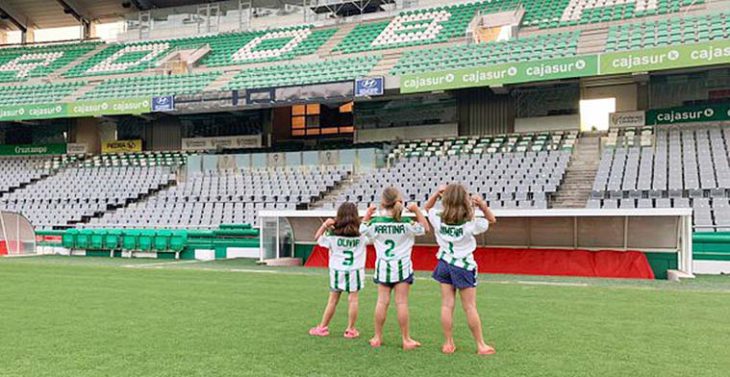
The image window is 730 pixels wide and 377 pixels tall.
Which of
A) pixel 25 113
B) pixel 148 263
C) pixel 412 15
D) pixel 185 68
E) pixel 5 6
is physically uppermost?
pixel 5 6

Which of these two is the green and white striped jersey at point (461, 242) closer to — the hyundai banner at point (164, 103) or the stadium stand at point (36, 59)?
the hyundai banner at point (164, 103)

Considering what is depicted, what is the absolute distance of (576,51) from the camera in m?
22.4

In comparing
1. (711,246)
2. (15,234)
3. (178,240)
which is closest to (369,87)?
(178,240)

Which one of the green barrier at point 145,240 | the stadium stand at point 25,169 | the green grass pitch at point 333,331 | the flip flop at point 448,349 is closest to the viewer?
the green grass pitch at point 333,331

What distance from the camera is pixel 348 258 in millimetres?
6289

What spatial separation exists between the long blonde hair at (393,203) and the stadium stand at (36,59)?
34.4 metres

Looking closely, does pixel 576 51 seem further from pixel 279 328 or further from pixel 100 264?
pixel 279 328

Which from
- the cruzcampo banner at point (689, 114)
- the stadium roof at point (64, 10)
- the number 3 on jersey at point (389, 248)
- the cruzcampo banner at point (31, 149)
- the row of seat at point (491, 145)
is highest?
the stadium roof at point (64, 10)

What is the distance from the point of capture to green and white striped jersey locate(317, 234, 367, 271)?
627 centimetres

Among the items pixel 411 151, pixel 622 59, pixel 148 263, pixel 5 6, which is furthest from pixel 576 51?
pixel 5 6

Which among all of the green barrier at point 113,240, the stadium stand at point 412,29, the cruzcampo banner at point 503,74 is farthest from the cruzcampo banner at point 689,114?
the green barrier at point 113,240

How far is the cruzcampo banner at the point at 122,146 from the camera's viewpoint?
106 ft

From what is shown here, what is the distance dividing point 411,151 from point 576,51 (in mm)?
7279

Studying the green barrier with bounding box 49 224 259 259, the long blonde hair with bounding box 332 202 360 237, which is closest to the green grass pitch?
the long blonde hair with bounding box 332 202 360 237
